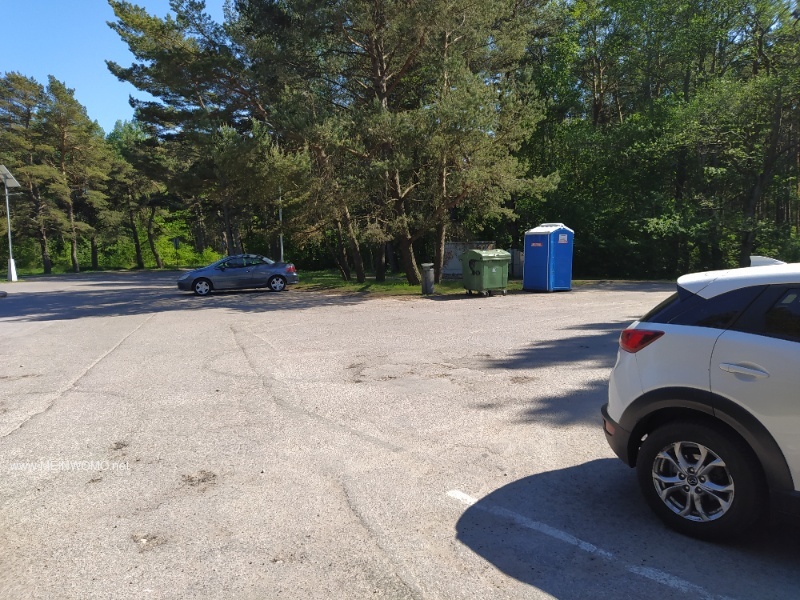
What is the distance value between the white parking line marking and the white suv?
1.70 ft

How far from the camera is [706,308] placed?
3.57m

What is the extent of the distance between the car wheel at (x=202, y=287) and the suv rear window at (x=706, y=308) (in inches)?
819

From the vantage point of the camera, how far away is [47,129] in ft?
158

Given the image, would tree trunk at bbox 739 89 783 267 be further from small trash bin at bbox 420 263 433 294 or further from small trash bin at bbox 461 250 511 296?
small trash bin at bbox 420 263 433 294

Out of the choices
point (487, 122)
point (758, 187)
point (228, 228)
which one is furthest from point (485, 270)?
point (228, 228)

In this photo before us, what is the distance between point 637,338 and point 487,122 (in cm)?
1497

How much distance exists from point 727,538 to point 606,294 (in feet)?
53.5

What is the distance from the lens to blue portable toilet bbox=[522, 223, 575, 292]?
63.7 feet

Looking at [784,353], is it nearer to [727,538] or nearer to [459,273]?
[727,538]

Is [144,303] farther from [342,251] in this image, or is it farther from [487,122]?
[487,122]

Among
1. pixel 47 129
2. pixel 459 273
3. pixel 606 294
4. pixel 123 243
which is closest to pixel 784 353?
pixel 606 294

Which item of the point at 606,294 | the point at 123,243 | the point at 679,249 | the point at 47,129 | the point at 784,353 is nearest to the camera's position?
the point at 784,353

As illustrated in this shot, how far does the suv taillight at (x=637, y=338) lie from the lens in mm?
3711

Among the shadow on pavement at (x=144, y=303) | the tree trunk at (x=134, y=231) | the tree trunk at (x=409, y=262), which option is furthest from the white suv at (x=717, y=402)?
the tree trunk at (x=134, y=231)
